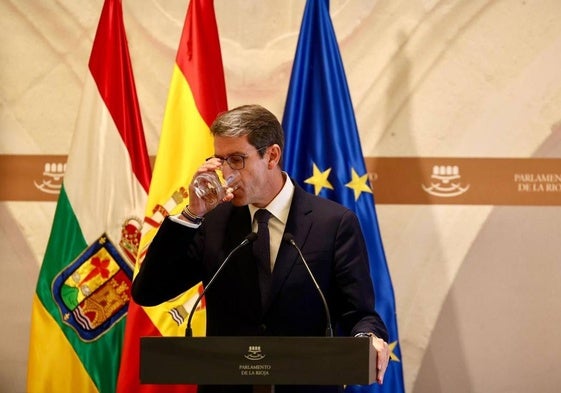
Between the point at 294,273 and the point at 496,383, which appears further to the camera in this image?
the point at 496,383

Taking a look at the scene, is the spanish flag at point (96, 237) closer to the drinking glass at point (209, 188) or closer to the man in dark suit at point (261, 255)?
the man in dark suit at point (261, 255)

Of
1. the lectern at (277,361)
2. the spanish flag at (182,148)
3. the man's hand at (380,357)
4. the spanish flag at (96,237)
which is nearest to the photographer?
the lectern at (277,361)

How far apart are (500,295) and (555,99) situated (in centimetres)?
105

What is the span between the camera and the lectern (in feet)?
7.02

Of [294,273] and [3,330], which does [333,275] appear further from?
[3,330]

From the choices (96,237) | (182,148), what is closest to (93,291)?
(96,237)

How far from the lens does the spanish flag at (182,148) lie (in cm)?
404

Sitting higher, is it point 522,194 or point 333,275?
point 522,194

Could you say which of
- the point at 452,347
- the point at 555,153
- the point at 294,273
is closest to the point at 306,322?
the point at 294,273

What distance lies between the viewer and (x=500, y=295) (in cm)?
439

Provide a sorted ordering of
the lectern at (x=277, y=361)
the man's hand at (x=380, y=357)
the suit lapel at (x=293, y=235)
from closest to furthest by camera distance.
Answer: the lectern at (x=277, y=361) < the man's hand at (x=380, y=357) < the suit lapel at (x=293, y=235)

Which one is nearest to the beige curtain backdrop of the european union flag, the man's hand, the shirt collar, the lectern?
the european union flag

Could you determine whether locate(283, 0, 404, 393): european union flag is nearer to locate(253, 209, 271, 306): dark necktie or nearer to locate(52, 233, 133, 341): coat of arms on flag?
locate(52, 233, 133, 341): coat of arms on flag

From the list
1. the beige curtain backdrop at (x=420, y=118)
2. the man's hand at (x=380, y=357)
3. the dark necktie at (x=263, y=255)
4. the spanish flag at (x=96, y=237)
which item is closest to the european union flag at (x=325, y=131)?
the beige curtain backdrop at (x=420, y=118)
